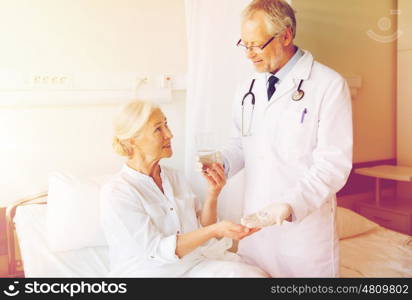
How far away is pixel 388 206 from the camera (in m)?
3.02

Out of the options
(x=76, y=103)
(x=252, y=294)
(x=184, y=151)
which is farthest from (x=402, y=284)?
(x=76, y=103)

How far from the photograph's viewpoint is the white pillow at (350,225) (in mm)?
2441

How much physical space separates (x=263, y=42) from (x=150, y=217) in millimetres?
674

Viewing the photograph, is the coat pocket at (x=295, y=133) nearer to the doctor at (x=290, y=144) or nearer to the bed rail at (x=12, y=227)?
the doctor at (x=290, y=144)

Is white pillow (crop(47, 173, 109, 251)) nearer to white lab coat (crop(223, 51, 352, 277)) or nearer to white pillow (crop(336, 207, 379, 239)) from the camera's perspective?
white lab coat (crop(223, 51, 352, 277))

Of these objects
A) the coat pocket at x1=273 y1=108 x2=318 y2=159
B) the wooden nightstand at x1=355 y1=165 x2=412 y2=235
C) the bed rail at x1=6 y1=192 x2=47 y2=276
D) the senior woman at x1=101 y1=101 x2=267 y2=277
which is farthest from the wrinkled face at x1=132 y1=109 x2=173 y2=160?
the wooden nightstand at x1=355 y1=165 x2=412 y2=235

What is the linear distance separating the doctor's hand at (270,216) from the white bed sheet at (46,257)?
0.66 meters

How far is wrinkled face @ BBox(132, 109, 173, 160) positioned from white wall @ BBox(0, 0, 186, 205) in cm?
56

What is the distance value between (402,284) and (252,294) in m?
0.51

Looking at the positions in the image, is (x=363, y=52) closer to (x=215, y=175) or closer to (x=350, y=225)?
(x=350, y=225)

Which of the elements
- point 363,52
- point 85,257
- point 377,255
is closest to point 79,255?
point 85,257

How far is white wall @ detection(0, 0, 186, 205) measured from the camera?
1.86m

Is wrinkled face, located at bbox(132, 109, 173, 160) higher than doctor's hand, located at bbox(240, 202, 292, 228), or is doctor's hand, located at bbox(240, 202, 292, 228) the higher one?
wrinkled face, located at bbox(132, 109, 173, 160)

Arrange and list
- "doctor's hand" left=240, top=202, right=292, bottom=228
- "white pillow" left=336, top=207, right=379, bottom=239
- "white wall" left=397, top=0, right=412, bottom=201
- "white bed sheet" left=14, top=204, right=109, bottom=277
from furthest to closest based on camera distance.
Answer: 1. "white wall" left=397, top=0, right=412, bottom=201
2. "white pillow" left=336, top=207, right=379, bottom=239
3. "white bed sheet" left=14, top=204, right=109, bottom=277
4. "doctor's hand" left=240, top=202, right=292, bottom=228
